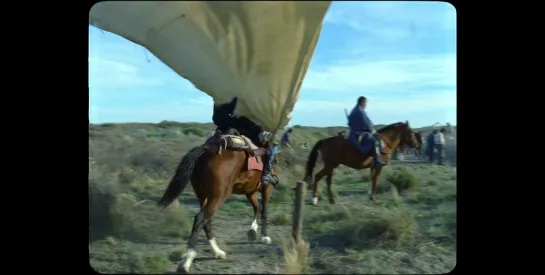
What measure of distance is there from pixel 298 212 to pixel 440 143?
1400mm

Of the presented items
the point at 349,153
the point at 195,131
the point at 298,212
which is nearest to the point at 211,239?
the point at 298,212

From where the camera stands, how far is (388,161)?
4691 millimetres

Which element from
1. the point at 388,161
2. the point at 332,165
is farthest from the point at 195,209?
the point at 388,161

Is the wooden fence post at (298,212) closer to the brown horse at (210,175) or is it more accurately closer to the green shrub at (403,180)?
the brown horse at (210,175)

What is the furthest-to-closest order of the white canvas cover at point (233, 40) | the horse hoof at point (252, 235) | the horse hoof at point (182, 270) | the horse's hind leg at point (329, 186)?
the horse's hind leg at point (329, 186) → the horse hoof at point (252, 235) → the horse hoof at point (182, 270) → the white canvas cover at point (233, 40)

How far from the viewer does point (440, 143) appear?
3.79 m

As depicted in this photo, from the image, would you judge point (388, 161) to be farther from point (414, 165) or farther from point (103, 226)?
point (103, 226)

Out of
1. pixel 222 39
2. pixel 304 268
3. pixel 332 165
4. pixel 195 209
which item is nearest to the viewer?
pixel 222 39

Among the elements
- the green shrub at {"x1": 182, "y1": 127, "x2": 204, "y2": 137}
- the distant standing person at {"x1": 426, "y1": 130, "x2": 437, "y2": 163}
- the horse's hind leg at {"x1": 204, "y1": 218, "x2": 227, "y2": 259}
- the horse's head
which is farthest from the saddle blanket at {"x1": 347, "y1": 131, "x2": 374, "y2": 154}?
the horse's hind leg at {"x1": 204, "y1": 218, "x2": 227, "y2": 259}

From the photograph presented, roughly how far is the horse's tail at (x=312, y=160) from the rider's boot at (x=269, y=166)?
440 mm

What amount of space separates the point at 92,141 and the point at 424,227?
3.04 meters

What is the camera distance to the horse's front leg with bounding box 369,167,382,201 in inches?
172

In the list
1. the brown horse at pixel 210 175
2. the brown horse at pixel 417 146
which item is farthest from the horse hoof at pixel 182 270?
the brown horse at pixel 417 146

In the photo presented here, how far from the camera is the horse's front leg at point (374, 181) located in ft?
14.3
